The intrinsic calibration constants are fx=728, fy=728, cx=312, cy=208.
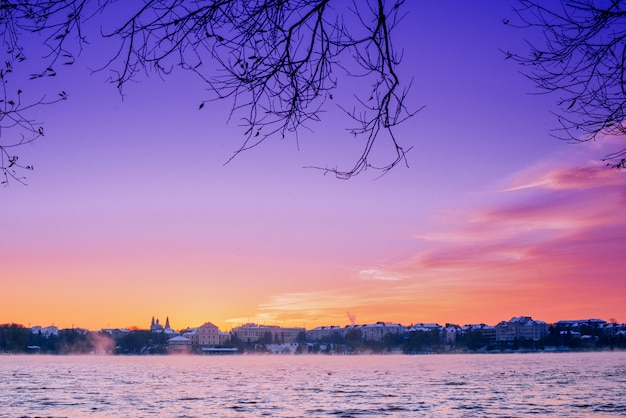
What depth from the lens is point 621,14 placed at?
190 inches

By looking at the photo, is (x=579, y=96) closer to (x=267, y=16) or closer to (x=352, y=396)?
(x=267, y=16)

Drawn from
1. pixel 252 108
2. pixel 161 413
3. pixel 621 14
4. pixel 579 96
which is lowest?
pixel 161 413

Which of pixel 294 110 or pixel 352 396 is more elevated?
pixel 294 110

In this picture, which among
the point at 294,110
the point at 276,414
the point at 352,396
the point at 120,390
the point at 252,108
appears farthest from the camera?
the point at 120,390

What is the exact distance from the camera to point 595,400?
128ft

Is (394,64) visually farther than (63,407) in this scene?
No

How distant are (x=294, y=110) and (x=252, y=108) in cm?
38

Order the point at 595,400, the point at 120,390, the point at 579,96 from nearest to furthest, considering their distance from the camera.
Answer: the point at 579,96, the point at 595,400, the point at 120,390

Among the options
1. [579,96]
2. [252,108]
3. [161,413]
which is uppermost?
[579,96]

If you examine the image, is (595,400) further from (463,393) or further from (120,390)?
(120,390)

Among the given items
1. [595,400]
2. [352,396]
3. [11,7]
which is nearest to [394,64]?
[11,7]

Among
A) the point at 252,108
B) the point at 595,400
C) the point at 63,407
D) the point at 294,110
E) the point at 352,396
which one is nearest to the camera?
the point at 252,108

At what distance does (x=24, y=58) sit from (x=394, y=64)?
2.37 metres

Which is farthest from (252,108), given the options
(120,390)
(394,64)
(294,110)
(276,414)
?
(120,390)
